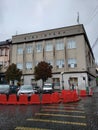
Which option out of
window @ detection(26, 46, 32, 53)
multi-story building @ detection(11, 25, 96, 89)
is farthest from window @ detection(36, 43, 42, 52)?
window @ detection(26, 46, 32, 53)

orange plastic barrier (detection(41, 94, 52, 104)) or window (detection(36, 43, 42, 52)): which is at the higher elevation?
window (detection(36, 43, 42, 52))

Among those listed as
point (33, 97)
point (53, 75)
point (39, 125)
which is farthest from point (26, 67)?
point (39, 125)

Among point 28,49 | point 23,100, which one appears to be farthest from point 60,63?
point 23,100

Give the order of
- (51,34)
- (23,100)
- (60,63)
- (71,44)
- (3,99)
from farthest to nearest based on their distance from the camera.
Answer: (51,34) → (60,63) → (71,44) → (3,99) → (23,100)

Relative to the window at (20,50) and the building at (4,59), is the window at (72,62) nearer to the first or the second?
the window at (20,50)

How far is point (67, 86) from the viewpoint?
3659 cm

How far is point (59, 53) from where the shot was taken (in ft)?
128

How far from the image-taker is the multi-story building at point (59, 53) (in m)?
36.2

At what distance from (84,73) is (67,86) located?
16.1 ft

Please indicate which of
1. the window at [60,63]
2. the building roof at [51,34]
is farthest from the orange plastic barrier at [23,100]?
the building roof at [51,34]

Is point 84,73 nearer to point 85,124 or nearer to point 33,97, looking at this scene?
point 33,97

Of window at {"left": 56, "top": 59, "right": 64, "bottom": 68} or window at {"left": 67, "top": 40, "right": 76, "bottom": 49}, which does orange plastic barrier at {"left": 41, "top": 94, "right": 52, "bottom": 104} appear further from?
window at {"left": 67, "top": 40, "right": 76, "bottom": 49}

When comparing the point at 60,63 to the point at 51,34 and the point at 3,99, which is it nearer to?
the point at 51,34

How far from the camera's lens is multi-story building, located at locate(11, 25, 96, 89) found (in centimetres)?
3625
